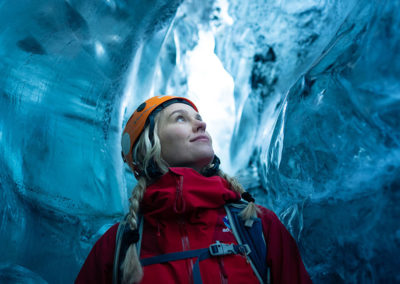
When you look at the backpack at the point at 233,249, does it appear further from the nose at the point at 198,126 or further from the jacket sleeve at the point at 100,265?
the nose at the point at 198,126

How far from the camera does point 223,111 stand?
106 inches

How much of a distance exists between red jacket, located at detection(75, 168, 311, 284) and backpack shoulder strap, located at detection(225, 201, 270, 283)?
0.07 ft

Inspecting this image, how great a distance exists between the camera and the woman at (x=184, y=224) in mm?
1133

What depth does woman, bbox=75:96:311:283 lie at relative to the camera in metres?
1.13

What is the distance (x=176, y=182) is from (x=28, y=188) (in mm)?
1105

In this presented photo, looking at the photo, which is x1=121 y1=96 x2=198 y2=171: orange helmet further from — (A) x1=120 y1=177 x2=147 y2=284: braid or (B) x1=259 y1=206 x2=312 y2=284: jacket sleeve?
(B) x1=259 y1=206 x2=312 y2=284: jacket sleeve

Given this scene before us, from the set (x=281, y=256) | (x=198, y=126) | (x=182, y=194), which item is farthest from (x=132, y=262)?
(x=198, y=126)

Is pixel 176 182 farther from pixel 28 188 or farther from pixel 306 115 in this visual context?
pixel 28 188

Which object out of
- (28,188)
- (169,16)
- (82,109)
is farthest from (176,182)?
(169,16)

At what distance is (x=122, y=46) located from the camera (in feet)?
7.52

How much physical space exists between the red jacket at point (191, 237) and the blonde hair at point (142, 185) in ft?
0.15

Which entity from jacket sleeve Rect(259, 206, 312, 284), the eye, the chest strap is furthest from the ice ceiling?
the eye

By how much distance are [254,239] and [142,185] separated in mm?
499

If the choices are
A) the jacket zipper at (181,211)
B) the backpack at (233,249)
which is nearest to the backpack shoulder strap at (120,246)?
the backpack at (233,249)
